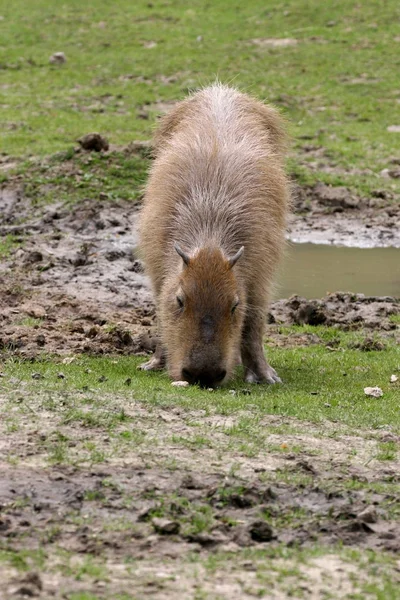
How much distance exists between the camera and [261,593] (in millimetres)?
4051

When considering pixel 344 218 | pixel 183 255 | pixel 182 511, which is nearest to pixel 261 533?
pixel 182 511

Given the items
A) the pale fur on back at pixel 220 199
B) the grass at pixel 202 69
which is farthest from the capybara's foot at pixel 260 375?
the grass at pixel 202 69

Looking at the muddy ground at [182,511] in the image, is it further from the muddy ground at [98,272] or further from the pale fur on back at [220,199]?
the muddy ground at [98,272]

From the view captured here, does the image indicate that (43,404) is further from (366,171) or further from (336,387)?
(366,171)

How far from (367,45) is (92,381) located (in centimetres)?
1651

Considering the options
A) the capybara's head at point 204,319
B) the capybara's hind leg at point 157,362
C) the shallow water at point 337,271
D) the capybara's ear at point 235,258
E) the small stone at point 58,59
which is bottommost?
the shallow water at point 337,271

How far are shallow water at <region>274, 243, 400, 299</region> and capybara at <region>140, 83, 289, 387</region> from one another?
297 centimetres

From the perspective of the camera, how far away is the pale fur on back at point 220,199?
7926 mm

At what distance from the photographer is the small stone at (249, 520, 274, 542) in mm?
4590

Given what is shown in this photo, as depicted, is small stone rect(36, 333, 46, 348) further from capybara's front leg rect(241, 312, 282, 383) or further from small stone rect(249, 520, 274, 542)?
small stone rect(249, 520, 274, 542)

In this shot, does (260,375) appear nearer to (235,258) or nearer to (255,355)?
(255,355)

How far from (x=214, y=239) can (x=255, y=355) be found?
3.44 ft

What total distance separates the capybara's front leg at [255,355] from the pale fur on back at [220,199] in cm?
17

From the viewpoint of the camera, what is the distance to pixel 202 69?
849 inches
